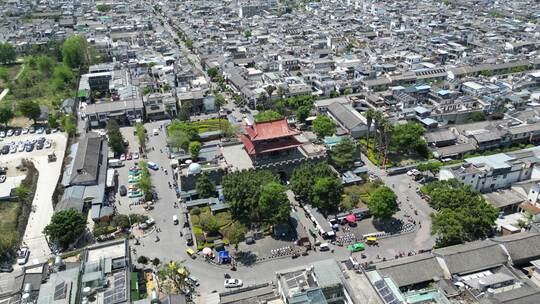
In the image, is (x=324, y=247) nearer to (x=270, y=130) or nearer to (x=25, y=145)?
(x=270, y=130)

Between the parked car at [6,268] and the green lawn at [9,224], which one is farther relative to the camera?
the green lawn at [9,224]

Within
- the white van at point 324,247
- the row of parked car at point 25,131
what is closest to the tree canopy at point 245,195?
the white van at point 324,247

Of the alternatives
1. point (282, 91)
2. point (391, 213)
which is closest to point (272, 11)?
point (282, 91)

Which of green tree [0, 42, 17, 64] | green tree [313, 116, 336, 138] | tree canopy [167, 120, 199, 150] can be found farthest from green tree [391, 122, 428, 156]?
green tree [0, 42, 17, 64]

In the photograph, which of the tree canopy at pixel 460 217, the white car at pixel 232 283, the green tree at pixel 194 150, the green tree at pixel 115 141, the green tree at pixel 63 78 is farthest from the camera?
the green tree at pixel 63 78

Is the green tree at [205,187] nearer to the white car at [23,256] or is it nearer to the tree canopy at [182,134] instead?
the tree canopy at [182,134]

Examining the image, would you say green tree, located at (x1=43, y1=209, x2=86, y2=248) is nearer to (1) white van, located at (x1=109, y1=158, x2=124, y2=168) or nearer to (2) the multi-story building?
(1) white van, located at (x1=109, y1=158, x2=124, y2=168)

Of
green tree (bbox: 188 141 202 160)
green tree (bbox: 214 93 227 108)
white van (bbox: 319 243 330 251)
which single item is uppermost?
green tree (bbox: 214 93 227 108)
